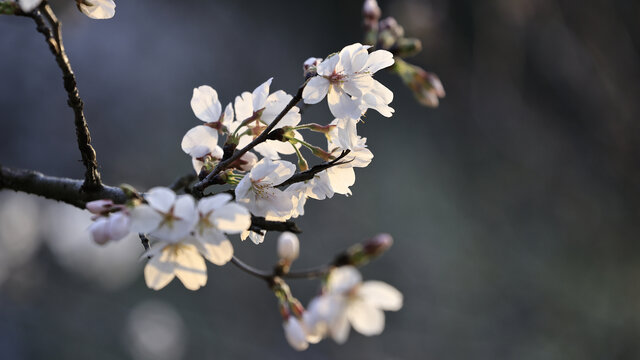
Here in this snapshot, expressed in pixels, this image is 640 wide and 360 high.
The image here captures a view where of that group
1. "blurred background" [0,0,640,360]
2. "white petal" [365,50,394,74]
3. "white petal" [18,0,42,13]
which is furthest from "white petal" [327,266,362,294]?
"blurred background" [0,0,640,360]

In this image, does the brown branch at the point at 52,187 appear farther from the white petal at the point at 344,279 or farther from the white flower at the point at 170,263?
the white petal at the point at 344,279

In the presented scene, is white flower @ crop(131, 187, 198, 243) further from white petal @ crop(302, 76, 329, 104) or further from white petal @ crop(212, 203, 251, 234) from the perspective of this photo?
white petal @ crop(302, 76, 329, 104)

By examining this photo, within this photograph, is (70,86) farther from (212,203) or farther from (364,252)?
(364,252)

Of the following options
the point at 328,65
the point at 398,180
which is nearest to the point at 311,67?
the point at 328,65

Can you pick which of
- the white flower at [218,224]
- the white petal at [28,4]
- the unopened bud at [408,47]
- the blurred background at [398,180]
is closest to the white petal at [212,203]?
the white flower at [218,224]

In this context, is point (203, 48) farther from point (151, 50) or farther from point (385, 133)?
point (385, 133)

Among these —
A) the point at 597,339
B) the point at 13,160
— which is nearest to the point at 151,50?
the point at 13,160
